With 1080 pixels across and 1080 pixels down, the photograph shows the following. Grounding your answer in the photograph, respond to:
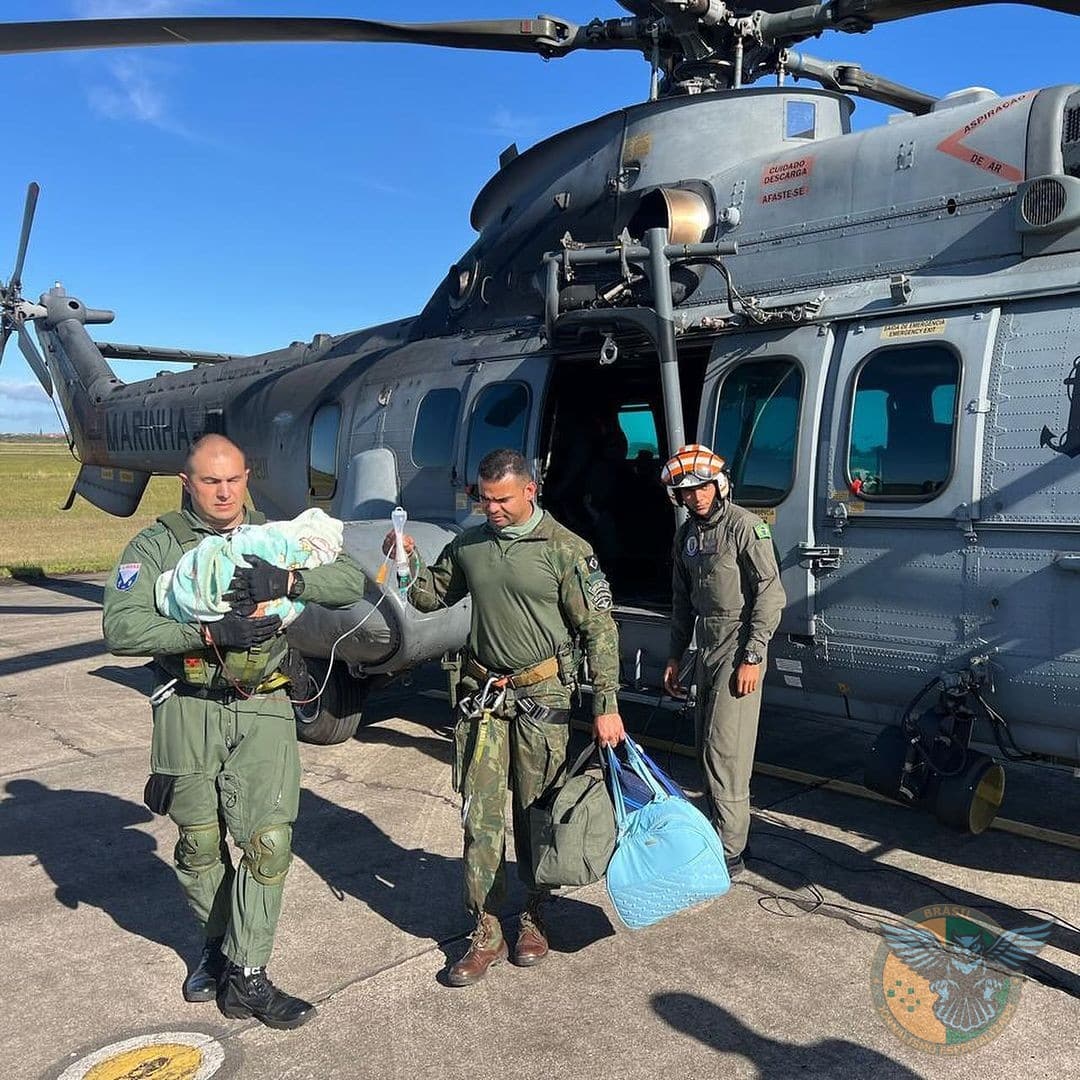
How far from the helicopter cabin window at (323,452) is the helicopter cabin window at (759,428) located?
134 inches

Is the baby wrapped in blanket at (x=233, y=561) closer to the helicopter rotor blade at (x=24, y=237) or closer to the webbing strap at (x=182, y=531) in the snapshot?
the webbing strap at (x=182, y=531)

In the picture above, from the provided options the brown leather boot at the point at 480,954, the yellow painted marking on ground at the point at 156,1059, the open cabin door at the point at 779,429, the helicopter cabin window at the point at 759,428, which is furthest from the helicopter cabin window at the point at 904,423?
the yellow painted marking on ground at the point at 156,1059

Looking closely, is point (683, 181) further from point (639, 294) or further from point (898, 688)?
point (898, 688)

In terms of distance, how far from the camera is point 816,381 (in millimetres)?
4812

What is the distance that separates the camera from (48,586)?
15.6 meters

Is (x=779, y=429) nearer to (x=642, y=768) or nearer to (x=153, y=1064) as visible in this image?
(x=642, y=768)

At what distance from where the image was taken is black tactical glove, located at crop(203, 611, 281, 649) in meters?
2.97

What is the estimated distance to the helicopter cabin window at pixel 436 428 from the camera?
6.60 m

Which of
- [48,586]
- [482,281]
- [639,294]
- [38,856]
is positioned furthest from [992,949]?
[48,586]

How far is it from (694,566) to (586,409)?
2767mm

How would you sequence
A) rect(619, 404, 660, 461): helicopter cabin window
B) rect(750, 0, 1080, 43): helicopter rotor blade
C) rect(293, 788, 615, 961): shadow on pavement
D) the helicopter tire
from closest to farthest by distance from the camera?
rect(293, 788, 615, 961): shadow on pavement
rect(750, 0, 1080, 43): helicopter rotor blade
the helicopter tire
rect(619, 404, 660, 461): helicopter cabin window

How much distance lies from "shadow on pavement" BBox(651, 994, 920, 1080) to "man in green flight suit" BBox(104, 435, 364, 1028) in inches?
49.2

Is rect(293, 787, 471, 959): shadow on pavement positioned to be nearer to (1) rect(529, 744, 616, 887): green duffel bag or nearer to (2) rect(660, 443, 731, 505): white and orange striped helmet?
(1) rect(529, 744, 616, 887): green duffel bag

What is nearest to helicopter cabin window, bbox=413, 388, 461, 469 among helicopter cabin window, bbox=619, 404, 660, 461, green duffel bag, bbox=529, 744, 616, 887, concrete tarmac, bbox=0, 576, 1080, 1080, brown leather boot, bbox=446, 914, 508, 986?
helicopter cabin window, bbox=619, 404, 660, 461
